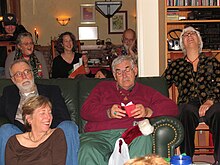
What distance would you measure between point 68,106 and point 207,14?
2.61 m

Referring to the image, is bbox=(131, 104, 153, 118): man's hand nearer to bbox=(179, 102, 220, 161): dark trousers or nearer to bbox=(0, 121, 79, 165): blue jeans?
bbox=(179, 102, 220, 161): dark trousers

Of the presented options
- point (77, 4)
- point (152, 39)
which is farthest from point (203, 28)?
point (77, 4)

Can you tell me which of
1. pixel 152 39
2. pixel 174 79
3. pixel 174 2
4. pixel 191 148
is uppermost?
pixel 174 2

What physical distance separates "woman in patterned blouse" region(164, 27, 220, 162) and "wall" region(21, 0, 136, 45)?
26.5ft

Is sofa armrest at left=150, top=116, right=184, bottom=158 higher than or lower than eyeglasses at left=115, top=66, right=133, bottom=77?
lower

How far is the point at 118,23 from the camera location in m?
12.2

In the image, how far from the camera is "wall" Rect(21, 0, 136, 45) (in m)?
11.9

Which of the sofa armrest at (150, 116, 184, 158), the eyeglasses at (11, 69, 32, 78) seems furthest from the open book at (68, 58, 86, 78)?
the sofa armrest at (150, 116, 184, 158)

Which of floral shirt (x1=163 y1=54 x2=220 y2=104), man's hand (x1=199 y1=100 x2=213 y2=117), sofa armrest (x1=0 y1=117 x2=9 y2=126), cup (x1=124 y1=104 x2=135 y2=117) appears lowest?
sofa armrest (x1=0 y1=117 x2=9 y2=126)

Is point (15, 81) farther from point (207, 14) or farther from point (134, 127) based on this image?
point (207, 14)

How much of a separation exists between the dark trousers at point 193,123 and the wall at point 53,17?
334 inches

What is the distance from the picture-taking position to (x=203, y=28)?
19.7ft

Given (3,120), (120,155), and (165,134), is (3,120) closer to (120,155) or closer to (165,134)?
(120,155)

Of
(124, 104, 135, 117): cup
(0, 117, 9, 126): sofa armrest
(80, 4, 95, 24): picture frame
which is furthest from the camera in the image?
(80, 4, 95, 24): picture frame
